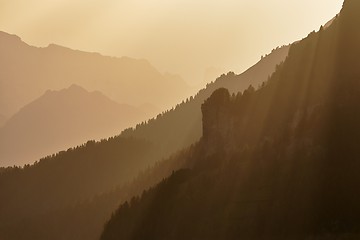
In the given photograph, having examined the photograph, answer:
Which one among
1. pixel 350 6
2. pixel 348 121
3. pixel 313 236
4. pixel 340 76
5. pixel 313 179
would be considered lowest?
pixel 313 236

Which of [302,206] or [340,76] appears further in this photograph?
[340,76]

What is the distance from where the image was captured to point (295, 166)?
174m

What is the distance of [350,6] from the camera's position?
644ft

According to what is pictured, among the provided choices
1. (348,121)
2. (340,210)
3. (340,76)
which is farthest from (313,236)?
(340,76)

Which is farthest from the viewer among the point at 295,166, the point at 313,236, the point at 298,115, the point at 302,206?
the point at 298,115

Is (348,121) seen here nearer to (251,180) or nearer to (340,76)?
(340,76)

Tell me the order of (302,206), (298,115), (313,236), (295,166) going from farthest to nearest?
(298,115), (295,166), (302,206), (313,236)

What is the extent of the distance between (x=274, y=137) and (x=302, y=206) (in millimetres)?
30807

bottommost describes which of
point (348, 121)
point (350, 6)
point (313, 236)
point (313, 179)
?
point (313, 236)

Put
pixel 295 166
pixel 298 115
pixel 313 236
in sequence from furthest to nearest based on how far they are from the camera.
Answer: pixel 298 115, pixel 295 166, pixel 313 236

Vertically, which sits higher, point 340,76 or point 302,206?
point 340,76

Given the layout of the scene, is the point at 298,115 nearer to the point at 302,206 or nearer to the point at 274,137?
the point at 274,137

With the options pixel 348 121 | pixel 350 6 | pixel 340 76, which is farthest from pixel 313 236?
pixel 350 6

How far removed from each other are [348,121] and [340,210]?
88.4ft
